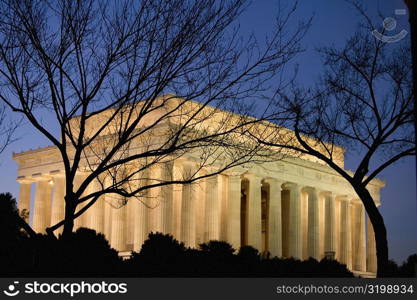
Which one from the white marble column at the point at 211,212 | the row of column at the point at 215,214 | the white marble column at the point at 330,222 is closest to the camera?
the row of column at the point at 215,214

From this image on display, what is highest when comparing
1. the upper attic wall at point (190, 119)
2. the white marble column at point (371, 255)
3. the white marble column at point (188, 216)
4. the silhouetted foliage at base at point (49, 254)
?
the upper attic wall at point (190, 119)

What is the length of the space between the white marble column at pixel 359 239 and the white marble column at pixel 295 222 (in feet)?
56.3

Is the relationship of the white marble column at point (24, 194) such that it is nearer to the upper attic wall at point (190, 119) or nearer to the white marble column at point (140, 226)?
the upper attic wall at point (190, 119)

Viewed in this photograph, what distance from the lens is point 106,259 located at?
27594 millimetres

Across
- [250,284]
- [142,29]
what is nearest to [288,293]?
[250,284]

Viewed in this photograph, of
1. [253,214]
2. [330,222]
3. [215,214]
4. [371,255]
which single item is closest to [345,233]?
[330,222]

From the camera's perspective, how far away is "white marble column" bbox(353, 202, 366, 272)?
330 ft

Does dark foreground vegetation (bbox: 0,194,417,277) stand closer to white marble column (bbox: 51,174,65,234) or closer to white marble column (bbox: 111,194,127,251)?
white marble column (bbox: 111,194,127,251)

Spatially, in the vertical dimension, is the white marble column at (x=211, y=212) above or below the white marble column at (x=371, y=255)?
above

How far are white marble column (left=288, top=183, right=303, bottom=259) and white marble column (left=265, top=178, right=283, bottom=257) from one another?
389 centimetres

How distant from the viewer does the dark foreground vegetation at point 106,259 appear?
23547 mm

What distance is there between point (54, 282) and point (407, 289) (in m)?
10.3

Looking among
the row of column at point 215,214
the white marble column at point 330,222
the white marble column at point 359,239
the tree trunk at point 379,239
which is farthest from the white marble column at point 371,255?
the tree trunk at point 379,239

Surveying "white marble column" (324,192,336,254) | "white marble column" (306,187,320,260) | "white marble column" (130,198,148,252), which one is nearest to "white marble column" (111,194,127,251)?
"white marble column" (130,198,148,252)
